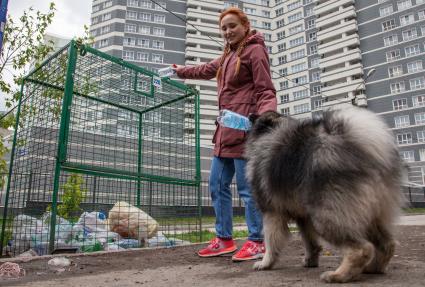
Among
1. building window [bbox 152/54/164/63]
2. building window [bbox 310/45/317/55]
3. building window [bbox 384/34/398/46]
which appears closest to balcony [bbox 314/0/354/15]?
building window [bbox 310/45/317/55]

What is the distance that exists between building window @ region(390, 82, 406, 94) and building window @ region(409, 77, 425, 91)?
0.95 metres

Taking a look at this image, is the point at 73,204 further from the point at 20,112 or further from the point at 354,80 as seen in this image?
the point at 354,80

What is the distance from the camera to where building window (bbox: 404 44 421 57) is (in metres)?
43.1

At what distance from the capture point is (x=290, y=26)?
5756cm

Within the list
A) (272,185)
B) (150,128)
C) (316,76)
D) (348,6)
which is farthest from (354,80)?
(272,185)

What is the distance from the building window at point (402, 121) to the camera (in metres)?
42.6

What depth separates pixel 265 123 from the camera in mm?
2852

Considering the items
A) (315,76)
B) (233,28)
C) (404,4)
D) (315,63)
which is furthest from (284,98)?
(233,28)

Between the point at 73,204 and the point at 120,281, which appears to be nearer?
the point at 120,281

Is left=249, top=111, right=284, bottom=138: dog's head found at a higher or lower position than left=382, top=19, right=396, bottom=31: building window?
lower

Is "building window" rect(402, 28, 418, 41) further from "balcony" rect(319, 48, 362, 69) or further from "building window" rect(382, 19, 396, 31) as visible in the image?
"balcony" rect(319, 48, 362, 69)

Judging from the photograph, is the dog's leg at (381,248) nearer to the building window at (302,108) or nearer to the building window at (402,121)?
the building window at (402,121)

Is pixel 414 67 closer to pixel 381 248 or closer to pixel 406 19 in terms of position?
pixel 406 19

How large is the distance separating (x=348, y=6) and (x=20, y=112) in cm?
5319
